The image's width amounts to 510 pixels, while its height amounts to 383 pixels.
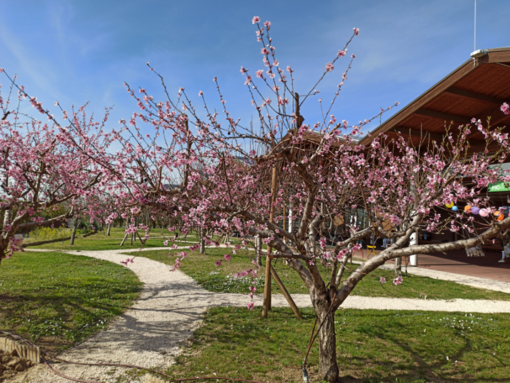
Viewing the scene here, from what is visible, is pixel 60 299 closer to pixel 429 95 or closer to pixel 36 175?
pixel 36 175

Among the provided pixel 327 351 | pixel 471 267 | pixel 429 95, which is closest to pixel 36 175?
pixel 327 351

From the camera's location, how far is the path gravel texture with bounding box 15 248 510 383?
191 inches

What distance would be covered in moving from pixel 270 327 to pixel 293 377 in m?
1.98

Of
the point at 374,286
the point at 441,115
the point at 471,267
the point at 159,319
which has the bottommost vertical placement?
the point at 159,319

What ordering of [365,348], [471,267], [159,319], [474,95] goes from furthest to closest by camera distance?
[471,267] → [474,95] → [159,319] → [365,348]

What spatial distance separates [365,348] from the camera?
17.6ft

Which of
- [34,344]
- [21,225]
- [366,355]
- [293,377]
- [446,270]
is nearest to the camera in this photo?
[293,377]

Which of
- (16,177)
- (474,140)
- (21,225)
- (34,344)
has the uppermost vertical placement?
(474,140)

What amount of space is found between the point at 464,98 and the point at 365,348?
32.0 ft

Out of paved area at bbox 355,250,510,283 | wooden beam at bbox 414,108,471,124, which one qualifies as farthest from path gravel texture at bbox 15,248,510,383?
wooden beam at bbox 414,108,471,124

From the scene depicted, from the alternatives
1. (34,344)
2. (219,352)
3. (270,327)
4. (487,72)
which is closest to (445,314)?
(270,327)

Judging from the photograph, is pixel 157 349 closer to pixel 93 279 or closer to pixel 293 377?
pixel 293 377

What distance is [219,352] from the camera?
531 centimetres

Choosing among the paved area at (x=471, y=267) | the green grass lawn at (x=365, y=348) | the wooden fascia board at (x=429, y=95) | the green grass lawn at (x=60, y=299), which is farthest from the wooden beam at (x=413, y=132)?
the green grass lawn at (x=60, y=299)
